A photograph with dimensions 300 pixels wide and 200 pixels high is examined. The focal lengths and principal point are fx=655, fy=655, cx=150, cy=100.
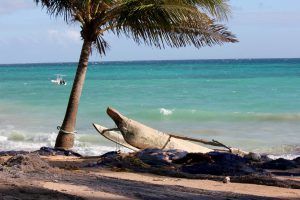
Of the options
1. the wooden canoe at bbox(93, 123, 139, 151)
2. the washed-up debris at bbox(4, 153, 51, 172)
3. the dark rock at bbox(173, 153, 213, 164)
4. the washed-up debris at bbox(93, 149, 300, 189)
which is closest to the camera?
the washed-up debris at bbox(4, 153, 51, 172)

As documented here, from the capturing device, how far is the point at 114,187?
7535 mm

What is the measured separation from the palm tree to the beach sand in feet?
9.41

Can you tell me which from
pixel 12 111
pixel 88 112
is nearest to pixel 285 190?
pixel 88 112

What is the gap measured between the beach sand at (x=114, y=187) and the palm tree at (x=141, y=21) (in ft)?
9.41

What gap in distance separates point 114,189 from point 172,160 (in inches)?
121

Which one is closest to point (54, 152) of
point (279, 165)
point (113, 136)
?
point (113, 136)

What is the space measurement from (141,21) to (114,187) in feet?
14.3

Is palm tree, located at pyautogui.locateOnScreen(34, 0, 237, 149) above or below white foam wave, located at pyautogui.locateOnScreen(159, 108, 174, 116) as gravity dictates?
above

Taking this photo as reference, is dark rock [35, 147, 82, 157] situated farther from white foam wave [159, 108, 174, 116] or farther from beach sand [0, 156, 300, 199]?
white foam wave [159, 108, 174, 116]

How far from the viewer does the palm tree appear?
11047mm

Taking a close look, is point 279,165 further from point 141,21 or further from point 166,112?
point 166,112

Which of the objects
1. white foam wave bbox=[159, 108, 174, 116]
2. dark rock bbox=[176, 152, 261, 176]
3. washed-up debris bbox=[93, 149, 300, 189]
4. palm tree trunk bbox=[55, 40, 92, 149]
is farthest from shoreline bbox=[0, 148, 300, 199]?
white foam wave bbox=[159, 108, 174, 116]

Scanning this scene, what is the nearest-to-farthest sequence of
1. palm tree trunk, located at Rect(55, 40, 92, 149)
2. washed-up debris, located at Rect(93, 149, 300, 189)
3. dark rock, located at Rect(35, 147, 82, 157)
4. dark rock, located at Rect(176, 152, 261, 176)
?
washed-up debris, located at Rect(93, 149, 300, 189)
dark rock, located at Rect(176, 152, 261, 176)
dark rock, located at Rect(35, 147, 82, 157)
palm tree trunk, located at Rect(55, 40, 92, 149)

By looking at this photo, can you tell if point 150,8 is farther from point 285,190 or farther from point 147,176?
point 285,190
